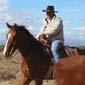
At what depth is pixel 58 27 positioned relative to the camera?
11.0m

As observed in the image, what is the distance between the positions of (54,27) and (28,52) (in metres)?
1.00

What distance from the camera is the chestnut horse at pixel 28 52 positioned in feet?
35.6

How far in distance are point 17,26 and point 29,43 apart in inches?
22.9

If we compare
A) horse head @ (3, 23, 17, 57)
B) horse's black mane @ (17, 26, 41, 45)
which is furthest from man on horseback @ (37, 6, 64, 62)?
horse head @ (3, 23, 17, 57)

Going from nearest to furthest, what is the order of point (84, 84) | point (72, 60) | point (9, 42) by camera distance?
point (84, 84), point (72, 60), point (9, 42)

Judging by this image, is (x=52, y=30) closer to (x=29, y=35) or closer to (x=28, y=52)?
(x=29, y=35)

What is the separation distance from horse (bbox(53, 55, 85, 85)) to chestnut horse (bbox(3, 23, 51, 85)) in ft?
16.4

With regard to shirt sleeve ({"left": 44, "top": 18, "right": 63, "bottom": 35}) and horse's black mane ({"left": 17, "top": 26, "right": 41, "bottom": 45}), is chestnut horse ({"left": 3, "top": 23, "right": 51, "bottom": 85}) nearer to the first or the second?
horse's black mane ({"left": 17, "top": 26, "right": 41, "bottom": 45})

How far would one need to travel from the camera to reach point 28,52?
11211 millimetres

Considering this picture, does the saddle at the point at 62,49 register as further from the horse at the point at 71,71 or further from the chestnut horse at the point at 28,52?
the horse at the point at 71,71

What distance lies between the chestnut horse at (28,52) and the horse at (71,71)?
5.00 m

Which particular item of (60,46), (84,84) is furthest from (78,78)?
(60,46)

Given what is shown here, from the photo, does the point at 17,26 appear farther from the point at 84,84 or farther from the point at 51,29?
the point at 84,84

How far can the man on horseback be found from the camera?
35.8ft
